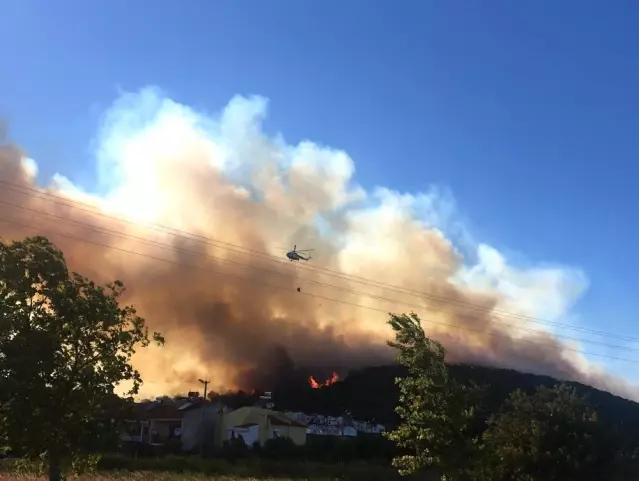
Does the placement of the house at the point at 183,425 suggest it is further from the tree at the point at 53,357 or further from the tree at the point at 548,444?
the tree at the point at 53,357

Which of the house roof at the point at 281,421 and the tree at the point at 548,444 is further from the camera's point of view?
the house roof at the point at 281,421

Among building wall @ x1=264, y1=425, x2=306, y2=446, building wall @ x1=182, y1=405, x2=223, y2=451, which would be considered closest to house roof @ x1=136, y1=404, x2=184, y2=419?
building wall @ x1=182, y1=405, x2=223, y2=451

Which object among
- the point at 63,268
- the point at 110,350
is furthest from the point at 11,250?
the point at 110,350

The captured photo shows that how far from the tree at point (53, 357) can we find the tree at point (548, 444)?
53.5 ft

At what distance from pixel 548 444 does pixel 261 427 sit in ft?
229

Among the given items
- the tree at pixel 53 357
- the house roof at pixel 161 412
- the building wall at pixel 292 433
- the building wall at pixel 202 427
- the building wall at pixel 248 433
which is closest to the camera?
the tree at pixel 53 357

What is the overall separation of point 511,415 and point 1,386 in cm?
2215

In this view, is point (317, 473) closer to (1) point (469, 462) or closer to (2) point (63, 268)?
(1) point (469, 462)

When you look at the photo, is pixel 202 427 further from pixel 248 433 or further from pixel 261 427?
pixel 261 427

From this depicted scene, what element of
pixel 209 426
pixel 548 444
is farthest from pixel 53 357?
pixel 209 426

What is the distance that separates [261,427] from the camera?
306 ft

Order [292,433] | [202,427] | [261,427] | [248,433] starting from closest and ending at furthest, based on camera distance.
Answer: [261,427]
[248,433]
[202,427]
[292,433]

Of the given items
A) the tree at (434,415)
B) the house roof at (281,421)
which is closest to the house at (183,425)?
the house roof at (281,421)

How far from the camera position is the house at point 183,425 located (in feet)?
313
